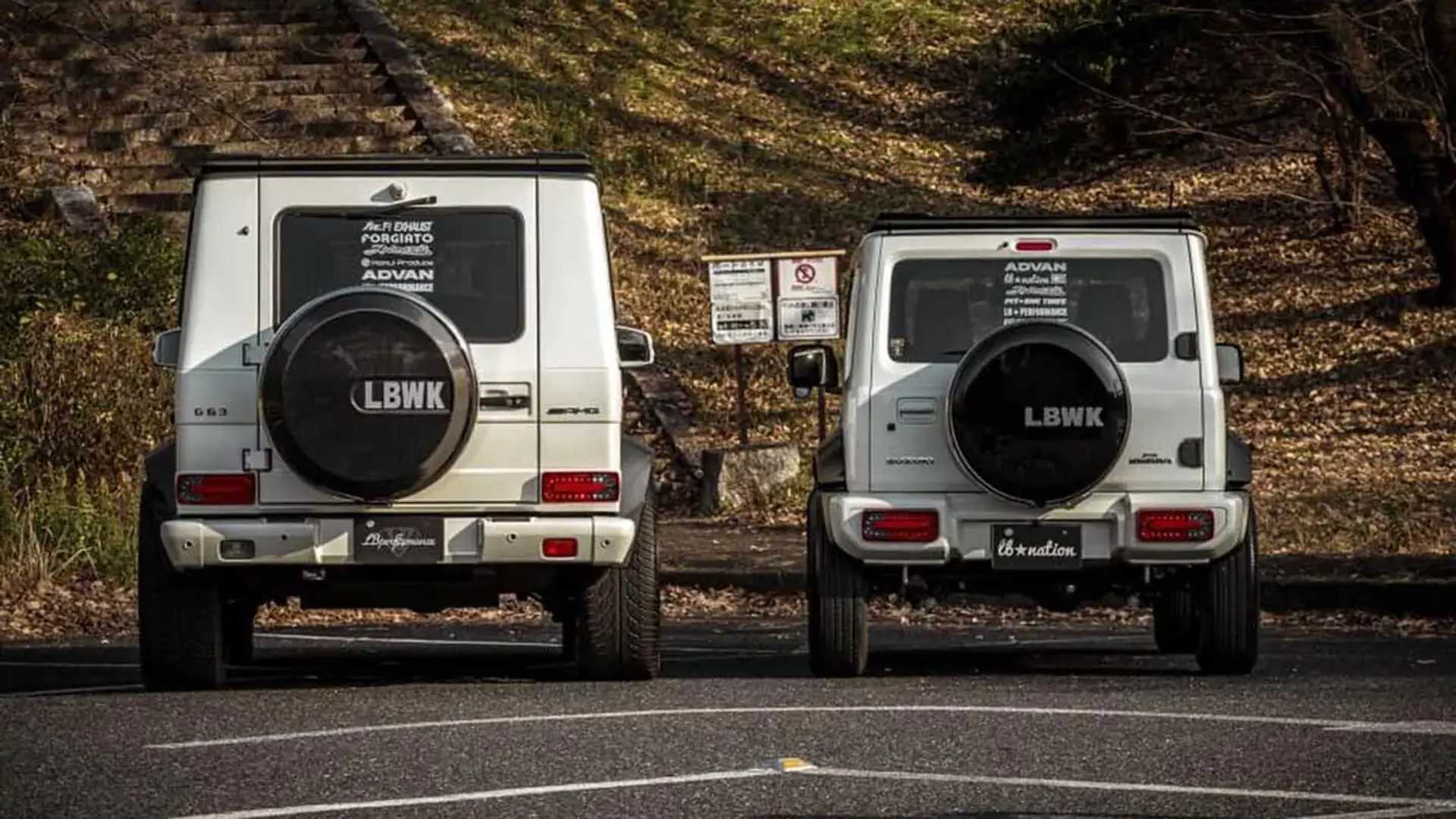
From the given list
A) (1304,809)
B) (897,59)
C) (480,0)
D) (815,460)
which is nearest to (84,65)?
(480,0)

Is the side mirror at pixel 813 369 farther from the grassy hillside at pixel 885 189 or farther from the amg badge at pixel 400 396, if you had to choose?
the grassy hillside at pixel 885 189

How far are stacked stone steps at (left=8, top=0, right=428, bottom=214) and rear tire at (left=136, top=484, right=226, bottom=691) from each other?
14.4m

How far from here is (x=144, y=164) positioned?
28.4 m

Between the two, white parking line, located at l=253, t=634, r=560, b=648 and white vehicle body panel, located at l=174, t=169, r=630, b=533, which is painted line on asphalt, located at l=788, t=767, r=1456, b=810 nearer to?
white vehicle body panel, located at l=174, t=169, r=630, b=533

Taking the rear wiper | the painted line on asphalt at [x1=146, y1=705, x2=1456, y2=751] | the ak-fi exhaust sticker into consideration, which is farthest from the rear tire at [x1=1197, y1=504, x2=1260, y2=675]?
the rear wiper

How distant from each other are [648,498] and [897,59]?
27162 mm

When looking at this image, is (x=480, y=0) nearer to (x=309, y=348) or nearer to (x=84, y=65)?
(x=84, y=65)

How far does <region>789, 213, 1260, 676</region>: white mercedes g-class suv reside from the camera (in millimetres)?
11836

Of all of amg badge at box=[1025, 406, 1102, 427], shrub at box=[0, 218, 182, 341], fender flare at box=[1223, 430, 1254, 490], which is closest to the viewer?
amg badge at box=[1025, 406, 1102, 427]

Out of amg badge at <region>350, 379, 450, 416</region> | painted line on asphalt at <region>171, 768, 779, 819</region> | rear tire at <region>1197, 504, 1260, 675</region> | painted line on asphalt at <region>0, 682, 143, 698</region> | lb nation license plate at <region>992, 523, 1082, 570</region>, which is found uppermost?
amg badge at <region>350, 379, 450, 416</region>

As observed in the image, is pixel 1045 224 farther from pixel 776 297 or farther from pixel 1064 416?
pixel 776 297

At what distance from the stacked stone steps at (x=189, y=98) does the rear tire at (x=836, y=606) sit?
577 inches

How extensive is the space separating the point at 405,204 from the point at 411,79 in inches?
775

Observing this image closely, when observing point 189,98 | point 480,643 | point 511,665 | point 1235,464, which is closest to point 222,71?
point 189,98
